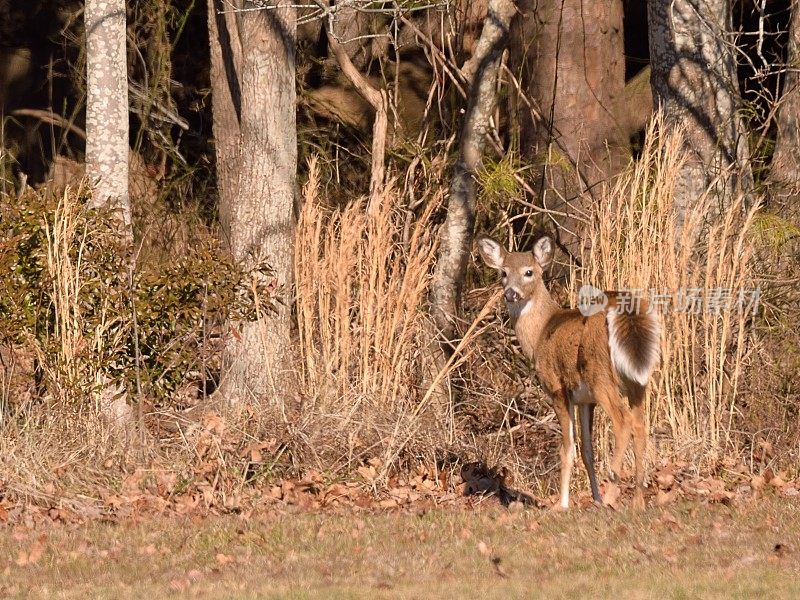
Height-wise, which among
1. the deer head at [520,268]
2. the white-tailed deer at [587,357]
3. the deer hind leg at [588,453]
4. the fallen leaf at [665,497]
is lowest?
the fallen leaf at [665,497]

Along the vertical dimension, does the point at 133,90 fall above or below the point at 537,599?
above

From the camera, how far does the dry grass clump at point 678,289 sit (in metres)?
8.98

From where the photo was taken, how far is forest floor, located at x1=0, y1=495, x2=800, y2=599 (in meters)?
5.89

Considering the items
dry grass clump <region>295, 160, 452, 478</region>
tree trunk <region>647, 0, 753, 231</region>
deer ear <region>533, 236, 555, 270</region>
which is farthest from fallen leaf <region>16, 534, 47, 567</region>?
tree trunk <region>647, 0, 753, 231</region>

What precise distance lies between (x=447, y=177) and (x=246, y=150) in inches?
77.7

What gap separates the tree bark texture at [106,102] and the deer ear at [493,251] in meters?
2.74

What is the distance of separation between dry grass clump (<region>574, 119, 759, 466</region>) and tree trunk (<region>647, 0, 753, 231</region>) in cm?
175

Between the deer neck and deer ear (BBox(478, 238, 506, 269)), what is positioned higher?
deer ear (BBox(478, 238, 506, 269))

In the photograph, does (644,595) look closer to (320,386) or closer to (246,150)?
(320,386)

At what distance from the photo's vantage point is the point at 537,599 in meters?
5.64

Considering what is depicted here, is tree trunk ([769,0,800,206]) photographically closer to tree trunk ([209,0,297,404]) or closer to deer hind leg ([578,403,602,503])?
deer hind leg ([578,403,602,503])

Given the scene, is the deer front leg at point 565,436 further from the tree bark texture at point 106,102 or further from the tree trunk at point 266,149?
the tree bark texture at point 106,102

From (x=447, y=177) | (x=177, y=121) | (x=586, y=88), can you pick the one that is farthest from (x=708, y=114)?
(x=177, y=121)

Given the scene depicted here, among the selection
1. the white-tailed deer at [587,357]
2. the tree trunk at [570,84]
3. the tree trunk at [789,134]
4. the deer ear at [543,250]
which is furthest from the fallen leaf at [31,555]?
the tree trunk at [789,134]
